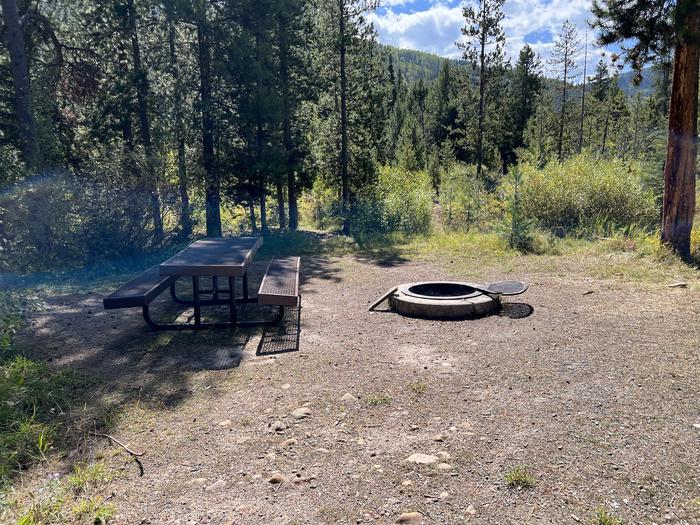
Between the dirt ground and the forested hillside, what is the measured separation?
339 centimetres

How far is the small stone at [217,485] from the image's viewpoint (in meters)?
2.51

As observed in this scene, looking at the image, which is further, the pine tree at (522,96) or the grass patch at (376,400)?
the pine tree at (522,96)

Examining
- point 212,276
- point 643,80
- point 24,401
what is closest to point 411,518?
point 24,401

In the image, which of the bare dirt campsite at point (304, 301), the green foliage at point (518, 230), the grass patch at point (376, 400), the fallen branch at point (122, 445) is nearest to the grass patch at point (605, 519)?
the bare dirt campsite at point (304, 301)

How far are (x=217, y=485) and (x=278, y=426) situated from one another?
0.66m

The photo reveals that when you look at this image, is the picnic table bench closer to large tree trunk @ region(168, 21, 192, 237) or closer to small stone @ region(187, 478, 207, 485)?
small stone @ region(187, 478, 207, 485)

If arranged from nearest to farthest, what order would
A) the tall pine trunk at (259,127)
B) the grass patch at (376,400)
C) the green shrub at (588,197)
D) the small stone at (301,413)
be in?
the small stone at (301,413) < the grass patch at (376,400) < the tall pine trunk at (259,127) < the green shrub at (588,197)

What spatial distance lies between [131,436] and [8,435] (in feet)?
2.37

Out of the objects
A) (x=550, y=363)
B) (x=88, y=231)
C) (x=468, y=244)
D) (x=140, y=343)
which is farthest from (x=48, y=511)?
(x=468, y=244)

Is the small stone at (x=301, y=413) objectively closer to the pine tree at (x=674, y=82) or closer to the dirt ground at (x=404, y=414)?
the dirt ground at (x=404, y=414)

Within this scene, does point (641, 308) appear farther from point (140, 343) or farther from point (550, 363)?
point (140, 343)

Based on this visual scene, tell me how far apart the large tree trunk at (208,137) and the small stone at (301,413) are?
8263mm

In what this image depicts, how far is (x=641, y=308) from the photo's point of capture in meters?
5.54

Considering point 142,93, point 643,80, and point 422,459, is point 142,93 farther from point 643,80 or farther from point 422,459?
point 422,459
